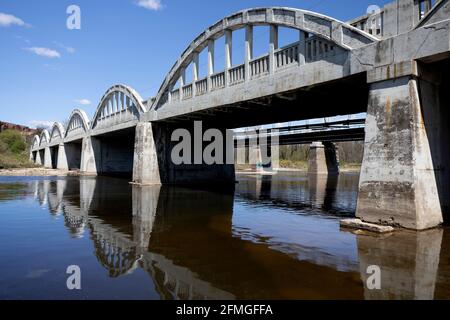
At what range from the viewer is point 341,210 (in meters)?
15.6

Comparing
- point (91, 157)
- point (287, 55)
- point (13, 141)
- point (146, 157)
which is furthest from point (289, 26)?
point (13, 141)

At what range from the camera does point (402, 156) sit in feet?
33.7

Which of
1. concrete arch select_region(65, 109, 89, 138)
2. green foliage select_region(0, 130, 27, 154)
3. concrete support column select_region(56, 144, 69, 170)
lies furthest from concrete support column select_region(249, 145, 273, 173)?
green foliage select_region(0, 130, 27, 154)

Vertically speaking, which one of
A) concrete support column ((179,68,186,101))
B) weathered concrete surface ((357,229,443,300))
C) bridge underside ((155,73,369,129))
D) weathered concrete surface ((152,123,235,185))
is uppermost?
concrete support column ((179,68,186,101))

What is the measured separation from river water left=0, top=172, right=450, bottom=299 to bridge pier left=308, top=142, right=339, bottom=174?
52.8 m

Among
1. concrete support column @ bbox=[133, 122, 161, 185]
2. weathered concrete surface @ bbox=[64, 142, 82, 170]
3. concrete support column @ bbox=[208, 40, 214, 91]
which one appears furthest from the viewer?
weathered concrete surface @ bbox=[64, 142, 82, 170]

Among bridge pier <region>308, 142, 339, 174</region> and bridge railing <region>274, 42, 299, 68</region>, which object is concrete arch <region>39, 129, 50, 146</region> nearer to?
bridge pier <region>308, 142, 339, 174</region>

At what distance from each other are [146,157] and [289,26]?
656 inches

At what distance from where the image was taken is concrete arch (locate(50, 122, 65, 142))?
6719 cm

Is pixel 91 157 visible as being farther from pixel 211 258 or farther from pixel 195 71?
pixel 211 258

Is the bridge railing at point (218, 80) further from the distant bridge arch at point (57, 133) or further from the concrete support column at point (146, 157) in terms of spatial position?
the distant bridge arch at point (57, 133)
